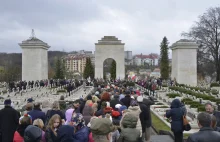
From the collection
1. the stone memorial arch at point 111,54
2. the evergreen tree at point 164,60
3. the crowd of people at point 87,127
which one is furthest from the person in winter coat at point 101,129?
the evergreen tree at point 164,60

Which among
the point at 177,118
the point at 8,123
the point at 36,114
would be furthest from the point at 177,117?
the point at 8,123

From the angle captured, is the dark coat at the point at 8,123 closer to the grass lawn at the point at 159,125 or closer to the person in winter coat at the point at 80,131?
the person in winter coat at the point at 80,131

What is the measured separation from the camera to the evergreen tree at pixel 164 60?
57.1m

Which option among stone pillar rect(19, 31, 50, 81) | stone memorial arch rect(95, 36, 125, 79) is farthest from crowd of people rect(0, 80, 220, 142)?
stone memorial arch rect(95, 36, 125, 79)

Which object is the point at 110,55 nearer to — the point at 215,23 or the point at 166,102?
the point at 215,23

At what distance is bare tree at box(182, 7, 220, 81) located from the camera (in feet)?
151

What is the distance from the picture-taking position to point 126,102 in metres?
11.7

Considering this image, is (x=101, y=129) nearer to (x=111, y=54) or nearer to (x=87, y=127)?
(x=87, y=127)

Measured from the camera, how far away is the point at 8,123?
780 centimetres

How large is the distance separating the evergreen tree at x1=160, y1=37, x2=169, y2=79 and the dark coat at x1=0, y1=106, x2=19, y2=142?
50482 millimetres

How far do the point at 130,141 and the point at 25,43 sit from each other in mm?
41890

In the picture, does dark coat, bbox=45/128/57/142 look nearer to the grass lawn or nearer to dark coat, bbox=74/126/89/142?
dark coat, bbox=74/126/89/142

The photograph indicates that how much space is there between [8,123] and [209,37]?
1708 inches

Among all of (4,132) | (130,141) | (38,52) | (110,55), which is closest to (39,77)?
(38,52)
